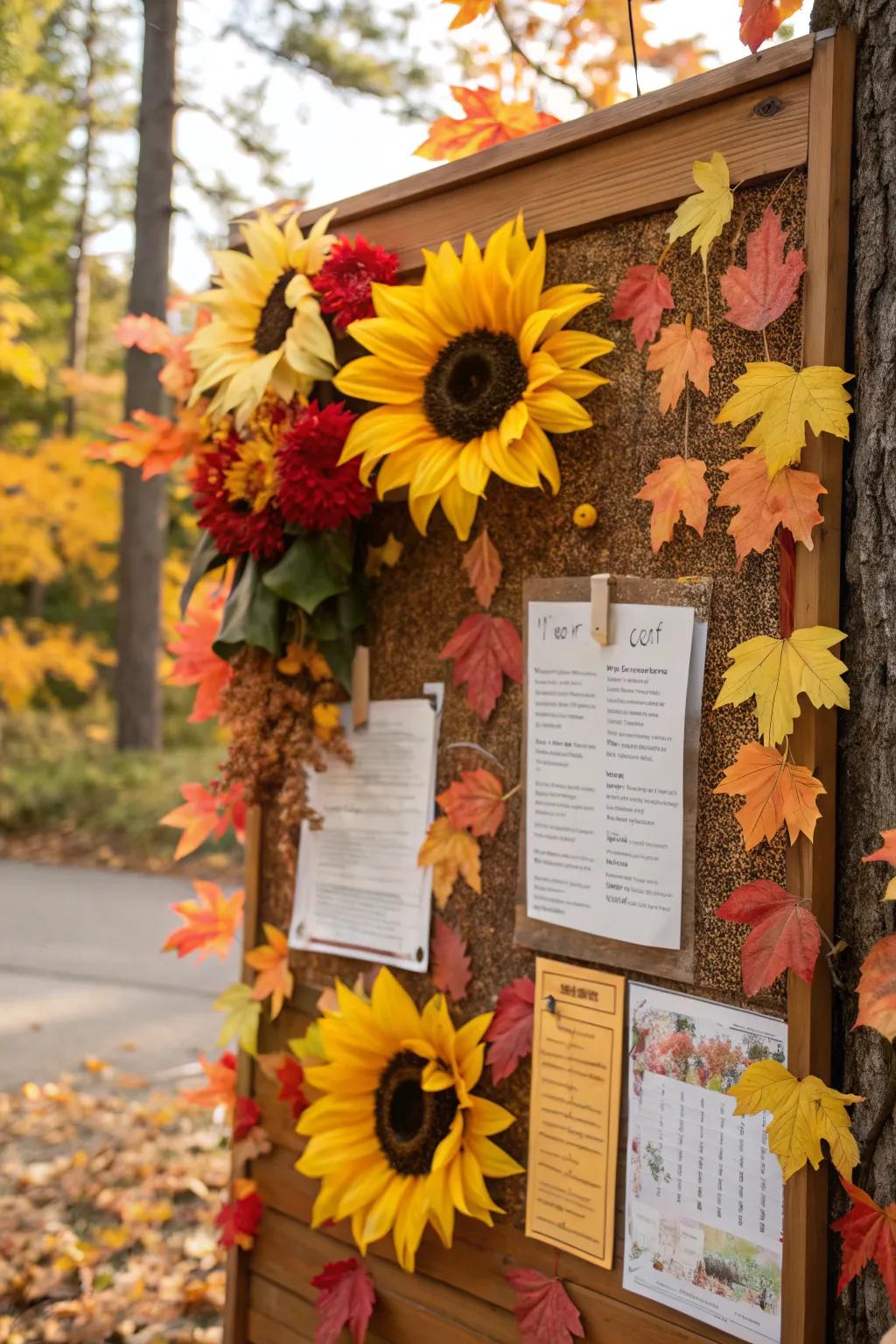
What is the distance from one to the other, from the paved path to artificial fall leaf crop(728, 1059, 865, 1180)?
327 cm

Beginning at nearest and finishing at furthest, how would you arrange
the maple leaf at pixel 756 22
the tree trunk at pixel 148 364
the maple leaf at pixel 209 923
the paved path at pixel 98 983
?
the maple leaf at pixel 756 22
the maple leaf at pixel 209 923
the paved path at pixel 98 983
the tree trunk at pixel 148 364

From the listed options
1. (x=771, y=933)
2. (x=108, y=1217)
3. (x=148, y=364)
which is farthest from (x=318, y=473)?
(x=148, y=364)

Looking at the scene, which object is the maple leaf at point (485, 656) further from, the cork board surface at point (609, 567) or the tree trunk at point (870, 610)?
the tree trunk at point (870, 610)

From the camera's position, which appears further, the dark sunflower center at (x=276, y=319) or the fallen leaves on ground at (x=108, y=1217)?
the fallen leaves on ground at (x=108, y=1217)

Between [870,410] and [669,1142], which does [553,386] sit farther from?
[669,1142]

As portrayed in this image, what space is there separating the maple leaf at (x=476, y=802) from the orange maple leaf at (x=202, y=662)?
584 millimetres

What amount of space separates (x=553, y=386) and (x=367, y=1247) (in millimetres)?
1475

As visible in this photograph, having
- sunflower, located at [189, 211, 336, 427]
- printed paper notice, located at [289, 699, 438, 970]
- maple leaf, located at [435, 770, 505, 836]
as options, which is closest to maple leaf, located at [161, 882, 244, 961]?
printed paper notice, located at [289, 699, 438, 970]

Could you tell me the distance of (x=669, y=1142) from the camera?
1445 millimetres

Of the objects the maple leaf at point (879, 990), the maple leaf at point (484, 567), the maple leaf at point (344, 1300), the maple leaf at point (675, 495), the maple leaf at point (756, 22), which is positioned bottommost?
the maple leaf at point (344, 1300)

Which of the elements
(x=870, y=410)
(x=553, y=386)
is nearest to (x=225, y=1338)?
(x=553, y=386)

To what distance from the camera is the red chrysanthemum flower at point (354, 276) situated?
1739 mm

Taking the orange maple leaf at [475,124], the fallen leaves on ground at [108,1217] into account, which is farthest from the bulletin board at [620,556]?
the fallen leaves on ground at [108,1217]

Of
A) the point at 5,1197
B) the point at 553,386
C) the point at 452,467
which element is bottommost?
the point at 5,1197
